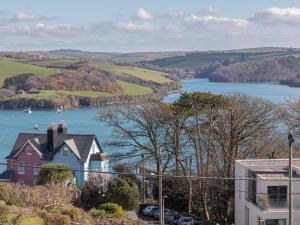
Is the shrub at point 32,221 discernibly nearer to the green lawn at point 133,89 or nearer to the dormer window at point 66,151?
the dormer window at point 66,151

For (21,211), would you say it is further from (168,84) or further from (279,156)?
(168,84)

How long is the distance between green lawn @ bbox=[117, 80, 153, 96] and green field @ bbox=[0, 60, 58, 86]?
1445 cm

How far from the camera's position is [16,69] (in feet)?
378

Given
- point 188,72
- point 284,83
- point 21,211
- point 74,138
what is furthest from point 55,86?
point 21,211

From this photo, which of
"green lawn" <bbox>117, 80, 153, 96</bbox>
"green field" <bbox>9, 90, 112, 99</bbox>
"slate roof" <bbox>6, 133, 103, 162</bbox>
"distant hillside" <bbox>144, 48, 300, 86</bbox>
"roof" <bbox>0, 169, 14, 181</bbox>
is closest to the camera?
"roof" <bbox>0, 169, 14, 181</bbox>

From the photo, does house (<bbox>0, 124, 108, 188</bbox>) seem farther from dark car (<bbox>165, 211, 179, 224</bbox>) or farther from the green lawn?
the green lawn

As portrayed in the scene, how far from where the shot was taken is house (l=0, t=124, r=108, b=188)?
26.9 m

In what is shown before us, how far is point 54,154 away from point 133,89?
78258 mm

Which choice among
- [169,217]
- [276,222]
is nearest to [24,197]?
[276,222]

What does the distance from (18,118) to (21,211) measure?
2599 inches

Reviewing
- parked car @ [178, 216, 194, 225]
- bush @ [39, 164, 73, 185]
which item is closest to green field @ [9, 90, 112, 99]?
bush @ [39, 164, 73, 185]

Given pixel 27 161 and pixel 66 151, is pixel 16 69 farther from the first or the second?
pixel 66 151

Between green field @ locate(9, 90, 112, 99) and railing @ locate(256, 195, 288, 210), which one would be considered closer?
railing @ locate(256, 195, 288, 210)

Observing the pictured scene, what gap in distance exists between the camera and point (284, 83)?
411 ft
